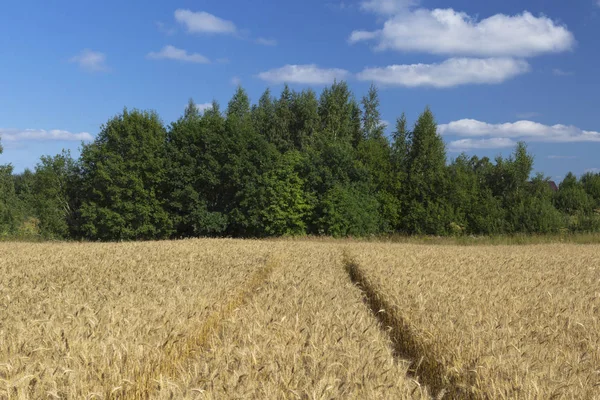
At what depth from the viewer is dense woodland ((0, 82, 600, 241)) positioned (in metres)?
42.1

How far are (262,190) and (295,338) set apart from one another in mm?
37620

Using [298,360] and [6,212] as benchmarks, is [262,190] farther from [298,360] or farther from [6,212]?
[298,360]

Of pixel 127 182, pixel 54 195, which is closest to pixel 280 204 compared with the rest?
pixel 127 182

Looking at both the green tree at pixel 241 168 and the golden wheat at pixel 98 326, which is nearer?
the golden wheat at pixel 98 326

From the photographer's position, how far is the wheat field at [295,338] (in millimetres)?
3500

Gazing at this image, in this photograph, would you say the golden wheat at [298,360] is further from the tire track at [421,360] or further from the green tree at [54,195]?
the green tree at [54,195]

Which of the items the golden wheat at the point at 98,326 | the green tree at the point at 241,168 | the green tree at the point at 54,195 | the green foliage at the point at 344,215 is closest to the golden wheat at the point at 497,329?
the golden wheat at the point at 98,326

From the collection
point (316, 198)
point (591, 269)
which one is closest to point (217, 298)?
point (591, 269)

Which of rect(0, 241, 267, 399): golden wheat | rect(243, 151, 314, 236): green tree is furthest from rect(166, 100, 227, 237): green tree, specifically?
rect(0, 241, 267, 399): golden wheat

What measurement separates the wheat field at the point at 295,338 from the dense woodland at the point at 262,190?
3122 centimetres

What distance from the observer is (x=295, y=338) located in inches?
185

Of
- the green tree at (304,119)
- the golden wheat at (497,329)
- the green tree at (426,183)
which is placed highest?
the green tree at (304,119)

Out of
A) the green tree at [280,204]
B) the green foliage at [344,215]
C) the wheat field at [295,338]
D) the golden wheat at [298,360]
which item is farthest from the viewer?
the green tree at [280,204]

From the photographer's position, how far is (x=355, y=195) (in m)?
42.5
